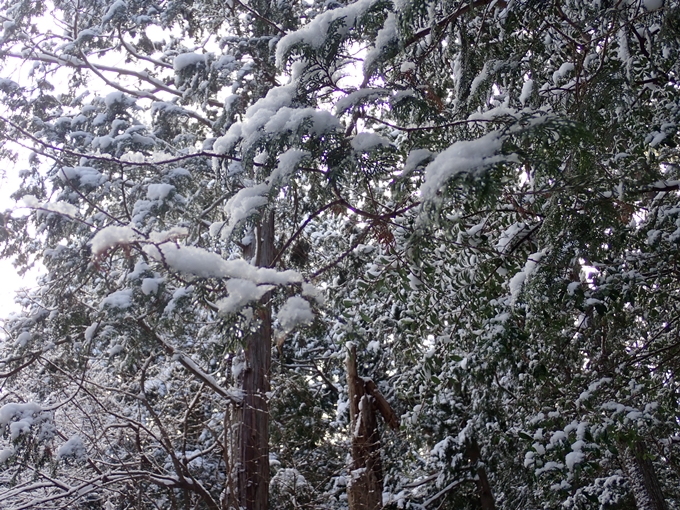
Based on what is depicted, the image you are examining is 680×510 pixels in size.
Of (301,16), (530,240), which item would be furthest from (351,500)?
(301,16)

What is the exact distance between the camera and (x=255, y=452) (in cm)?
504

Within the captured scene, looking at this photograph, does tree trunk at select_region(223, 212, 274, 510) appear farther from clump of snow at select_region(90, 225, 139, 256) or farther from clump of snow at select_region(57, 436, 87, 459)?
clump of snow at select_region(90, 225, 139, 256)

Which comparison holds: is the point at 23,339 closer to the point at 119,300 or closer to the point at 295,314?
the point at 119,300

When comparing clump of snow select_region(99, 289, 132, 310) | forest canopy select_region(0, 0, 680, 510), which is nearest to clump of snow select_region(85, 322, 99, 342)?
forest canopy select_region(0, 0, 680, 510)

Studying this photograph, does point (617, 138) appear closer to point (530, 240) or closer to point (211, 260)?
point (530, 240)

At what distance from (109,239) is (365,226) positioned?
316cm

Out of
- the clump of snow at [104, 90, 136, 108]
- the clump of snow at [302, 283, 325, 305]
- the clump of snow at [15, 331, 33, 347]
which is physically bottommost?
the clump of snow at [302, 283, 325, 305]

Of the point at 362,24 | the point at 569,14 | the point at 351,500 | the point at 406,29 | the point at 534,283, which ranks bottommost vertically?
the point at 351,500

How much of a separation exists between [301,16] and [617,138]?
3.31 metres

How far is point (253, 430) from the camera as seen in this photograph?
16.1ft

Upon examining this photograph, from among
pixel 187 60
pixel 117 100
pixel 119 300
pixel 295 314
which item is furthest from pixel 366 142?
pixel 117 100

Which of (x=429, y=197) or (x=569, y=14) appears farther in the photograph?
(x=569, y=14)

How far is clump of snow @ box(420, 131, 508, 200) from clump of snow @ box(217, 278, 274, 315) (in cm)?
77

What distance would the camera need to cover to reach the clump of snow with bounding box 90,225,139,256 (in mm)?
1863
